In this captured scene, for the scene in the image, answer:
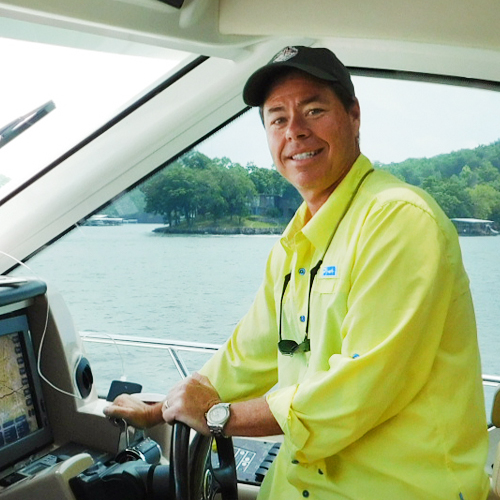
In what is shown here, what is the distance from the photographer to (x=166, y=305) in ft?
11.1

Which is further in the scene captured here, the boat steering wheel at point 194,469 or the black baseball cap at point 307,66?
the black baseball cap at point 307,66

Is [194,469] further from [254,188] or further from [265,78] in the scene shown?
[254,188]

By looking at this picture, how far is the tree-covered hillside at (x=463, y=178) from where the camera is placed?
9.30ft

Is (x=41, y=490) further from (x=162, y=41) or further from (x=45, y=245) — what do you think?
(x=45, y=245)

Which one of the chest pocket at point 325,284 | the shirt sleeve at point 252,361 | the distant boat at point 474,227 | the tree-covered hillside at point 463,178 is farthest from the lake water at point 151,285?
the chest pocket at point 325,284

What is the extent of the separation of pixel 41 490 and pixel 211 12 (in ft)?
5.43

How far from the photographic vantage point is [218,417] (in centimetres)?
142

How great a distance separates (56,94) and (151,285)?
114 centimetres

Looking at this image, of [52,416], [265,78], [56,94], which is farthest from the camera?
[56,94]

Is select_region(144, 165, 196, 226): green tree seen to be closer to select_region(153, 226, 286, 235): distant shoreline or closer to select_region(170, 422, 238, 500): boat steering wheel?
select_region(153, 226, 286, 235): distant shoreline

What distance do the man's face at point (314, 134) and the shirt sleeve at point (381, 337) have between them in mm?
323

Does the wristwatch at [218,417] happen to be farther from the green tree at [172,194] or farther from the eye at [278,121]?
the green tree at [172,194]

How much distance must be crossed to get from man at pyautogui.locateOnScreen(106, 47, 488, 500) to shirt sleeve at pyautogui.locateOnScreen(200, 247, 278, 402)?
0.55 feet

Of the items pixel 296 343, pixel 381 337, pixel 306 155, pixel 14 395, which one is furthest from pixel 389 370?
pixel 14 395
